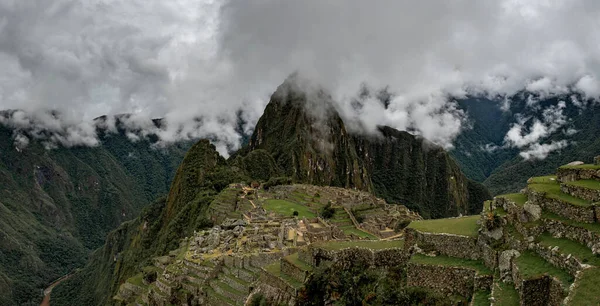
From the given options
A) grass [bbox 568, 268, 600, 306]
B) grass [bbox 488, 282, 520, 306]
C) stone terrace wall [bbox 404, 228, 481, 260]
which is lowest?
grass [bbox 488, 282, 520, 306]

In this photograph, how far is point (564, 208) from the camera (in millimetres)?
15125

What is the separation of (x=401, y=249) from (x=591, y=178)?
7.27 meters

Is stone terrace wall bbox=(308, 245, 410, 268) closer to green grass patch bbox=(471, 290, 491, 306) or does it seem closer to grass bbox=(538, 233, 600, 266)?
green grass patch bbox=(471, 290, 491, 306)

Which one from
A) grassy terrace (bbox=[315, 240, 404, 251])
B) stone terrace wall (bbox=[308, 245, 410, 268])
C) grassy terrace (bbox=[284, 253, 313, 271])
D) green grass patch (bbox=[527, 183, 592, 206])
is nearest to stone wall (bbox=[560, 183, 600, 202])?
green grass patch (bbox=[527, 183, 592, 206])

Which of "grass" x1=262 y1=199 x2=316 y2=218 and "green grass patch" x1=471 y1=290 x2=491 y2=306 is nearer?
"green grass patch" x1=471 y1=290 x2=491 y2=306

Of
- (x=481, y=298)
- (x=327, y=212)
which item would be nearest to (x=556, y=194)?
(x=481, y=298)

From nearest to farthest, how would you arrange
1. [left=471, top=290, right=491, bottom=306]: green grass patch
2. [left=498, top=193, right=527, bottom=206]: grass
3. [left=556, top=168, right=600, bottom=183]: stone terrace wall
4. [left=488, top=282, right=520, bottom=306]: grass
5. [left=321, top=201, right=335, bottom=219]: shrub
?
1. [left=488, top=282, right=520, bottom=306]: grass
2. [left=471, top=290, right=491, bottom=306]: green grass patch
3. [left=556, top=168, right=600, bottom=183]: stone terrace wall
4. [left=498, top=193, right=527, bottom=206]: grass
5. [left=321, top=201, right=335, bottom=219]: shrub

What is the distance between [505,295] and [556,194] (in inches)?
202

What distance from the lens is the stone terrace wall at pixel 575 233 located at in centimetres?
1259

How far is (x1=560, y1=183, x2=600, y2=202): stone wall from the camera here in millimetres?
14909

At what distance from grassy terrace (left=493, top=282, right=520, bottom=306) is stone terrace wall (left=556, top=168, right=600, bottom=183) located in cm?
652

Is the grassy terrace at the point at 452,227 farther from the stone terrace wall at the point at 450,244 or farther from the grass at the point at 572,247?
the grass at the point at 572,247

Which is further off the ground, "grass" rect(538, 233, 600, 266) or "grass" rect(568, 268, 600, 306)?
"grass" rect(538, 233, 600, 266)

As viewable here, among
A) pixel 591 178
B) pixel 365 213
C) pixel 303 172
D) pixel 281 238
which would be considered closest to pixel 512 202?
pixel 591 178
